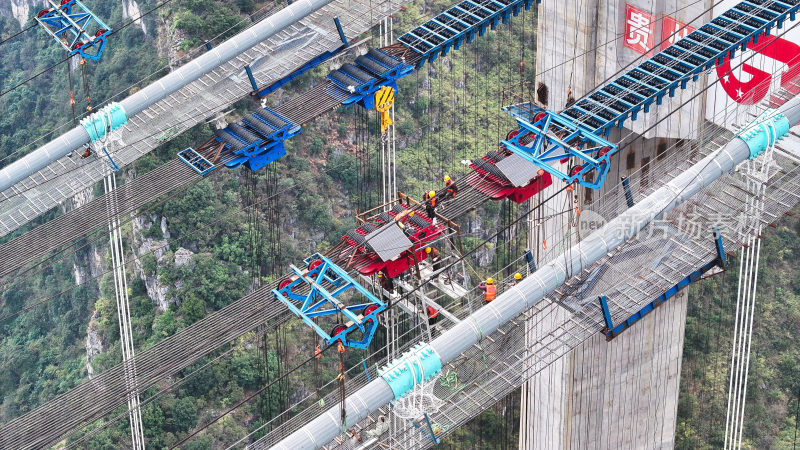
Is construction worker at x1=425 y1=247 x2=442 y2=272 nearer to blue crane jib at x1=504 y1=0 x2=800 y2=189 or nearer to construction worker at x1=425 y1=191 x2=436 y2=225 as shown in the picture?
construction worker at x1=425 y1=191 x2=436 y2=225

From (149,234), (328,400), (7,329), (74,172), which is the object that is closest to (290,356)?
(149,234)

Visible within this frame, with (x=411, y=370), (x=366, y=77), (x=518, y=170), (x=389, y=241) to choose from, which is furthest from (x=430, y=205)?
(x=411, y=370)

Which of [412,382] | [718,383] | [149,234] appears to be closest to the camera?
[412,382]

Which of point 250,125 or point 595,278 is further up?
point 250,125

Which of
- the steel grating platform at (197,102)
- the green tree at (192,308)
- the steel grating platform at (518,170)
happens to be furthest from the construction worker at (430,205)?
the green tree at (192,308)

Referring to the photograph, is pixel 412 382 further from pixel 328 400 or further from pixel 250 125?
pixel 250 125

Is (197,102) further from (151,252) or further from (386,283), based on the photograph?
(151,252)

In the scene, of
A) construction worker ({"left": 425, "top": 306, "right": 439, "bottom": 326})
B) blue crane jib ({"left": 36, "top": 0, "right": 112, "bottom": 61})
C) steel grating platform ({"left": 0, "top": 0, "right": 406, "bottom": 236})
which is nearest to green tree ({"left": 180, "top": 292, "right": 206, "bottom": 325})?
steel grating platform ({"left": 0, "top": 0, "right": 406, "bottom": 236})
